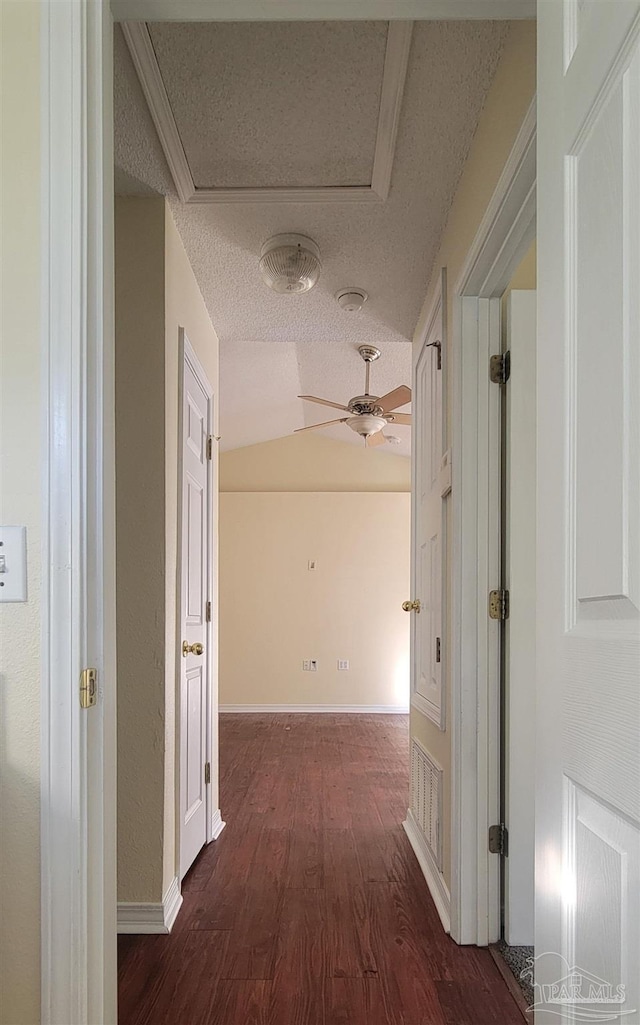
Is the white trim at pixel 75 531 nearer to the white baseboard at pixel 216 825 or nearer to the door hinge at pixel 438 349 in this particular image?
the door hinge at pixel 438 349

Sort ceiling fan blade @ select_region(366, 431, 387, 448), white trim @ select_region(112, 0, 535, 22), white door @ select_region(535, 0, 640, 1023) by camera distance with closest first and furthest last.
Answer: white door @ select_region(535, 0, 640, 1023) → white trim @ select_region(112, 0, 535, 22) → ceiling fan blade @ select_region(366, 431, 387, 448)

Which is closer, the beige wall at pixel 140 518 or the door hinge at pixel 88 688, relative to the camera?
the door hinge at pixel 88 688

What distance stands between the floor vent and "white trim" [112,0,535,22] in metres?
2.25

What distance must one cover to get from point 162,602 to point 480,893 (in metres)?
1.34

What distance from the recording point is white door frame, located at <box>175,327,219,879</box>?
266 centimetres

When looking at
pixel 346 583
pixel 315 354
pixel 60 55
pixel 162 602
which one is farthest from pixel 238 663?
pixel 60 55

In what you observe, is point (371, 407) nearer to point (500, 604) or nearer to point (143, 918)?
point (500, 604)

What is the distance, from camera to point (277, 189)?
2.46 m

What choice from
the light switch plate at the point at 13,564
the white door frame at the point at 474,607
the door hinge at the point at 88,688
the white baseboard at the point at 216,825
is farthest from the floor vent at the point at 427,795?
the light switch plate at the point at 13,564

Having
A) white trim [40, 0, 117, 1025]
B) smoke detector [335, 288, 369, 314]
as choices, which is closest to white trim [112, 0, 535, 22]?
white trim [40, 0, 117, 1025]

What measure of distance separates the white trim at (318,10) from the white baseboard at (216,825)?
3.07 meters

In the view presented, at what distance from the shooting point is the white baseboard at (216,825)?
3342 mm

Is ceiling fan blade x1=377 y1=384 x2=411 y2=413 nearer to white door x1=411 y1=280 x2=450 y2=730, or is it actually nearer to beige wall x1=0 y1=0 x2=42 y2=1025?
white door x1=411 y1=280 x2=450 y2=730

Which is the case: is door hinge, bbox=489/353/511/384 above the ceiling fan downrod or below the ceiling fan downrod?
below
